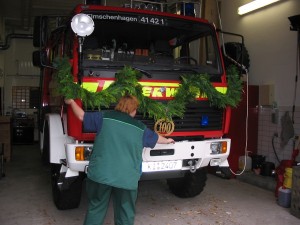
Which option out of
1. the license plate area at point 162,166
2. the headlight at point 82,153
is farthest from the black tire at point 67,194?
the license plate area at point 162,166

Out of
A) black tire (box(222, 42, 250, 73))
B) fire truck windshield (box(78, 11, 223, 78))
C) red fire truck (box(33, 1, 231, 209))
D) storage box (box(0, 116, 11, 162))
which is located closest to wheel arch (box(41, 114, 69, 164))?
red fire truck (box(33, 1, 231, 209))

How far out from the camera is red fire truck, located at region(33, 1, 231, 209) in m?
3.43

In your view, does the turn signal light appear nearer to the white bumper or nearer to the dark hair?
the white bumper

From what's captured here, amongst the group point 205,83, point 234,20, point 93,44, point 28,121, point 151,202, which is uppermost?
point 234,20

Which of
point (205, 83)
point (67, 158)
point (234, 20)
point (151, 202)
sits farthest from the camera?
point (234, 20)

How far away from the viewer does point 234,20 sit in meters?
7.12

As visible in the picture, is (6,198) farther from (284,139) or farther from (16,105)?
(16,105)

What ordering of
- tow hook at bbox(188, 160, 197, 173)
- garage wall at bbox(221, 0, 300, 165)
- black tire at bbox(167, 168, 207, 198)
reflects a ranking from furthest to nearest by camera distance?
garage wall at bbox(221, 0, 300, 165)
black tire at bbox(167, 168, 207, 198)
tow hook at bbox(188, 160, 197, 173)

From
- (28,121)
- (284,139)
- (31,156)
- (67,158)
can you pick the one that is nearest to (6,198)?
(67,158)

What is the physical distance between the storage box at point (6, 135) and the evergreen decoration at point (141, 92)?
14.6 ft

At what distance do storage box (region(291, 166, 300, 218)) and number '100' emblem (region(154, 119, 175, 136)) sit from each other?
1.79 m

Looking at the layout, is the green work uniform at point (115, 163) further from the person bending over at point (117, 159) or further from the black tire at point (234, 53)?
the black tire at point (234, 53)

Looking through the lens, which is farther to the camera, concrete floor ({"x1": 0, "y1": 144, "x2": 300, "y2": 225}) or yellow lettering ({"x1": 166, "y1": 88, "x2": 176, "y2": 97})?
concrete floor ({"x1": 0, "y1": 144, "x2": 300, "y2": 225})

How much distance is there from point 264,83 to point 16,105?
11.4m
